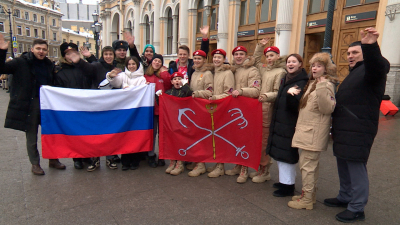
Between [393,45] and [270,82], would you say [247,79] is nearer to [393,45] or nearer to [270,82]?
[270,82]

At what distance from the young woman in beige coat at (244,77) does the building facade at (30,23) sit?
207 ft

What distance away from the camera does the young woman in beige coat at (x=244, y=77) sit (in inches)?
161

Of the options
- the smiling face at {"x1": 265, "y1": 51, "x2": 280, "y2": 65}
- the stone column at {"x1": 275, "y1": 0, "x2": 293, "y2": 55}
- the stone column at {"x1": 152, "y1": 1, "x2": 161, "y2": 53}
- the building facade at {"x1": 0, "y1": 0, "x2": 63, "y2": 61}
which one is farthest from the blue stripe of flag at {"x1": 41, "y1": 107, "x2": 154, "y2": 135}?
the building facade at {"x1": 0, "y1": 0, "x2": 63, "y2": 61}

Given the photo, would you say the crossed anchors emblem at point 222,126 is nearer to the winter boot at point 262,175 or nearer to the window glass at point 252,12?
the winter boot at point 262,175

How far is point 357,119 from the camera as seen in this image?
115 inches

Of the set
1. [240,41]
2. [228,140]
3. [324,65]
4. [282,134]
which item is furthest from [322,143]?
[240,41]

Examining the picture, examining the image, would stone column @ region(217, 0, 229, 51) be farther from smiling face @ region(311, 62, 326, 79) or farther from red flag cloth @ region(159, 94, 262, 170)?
smiling face @ region(311, 62, 326, 79)

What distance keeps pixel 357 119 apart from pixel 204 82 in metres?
2.27

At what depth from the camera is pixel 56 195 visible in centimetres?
365

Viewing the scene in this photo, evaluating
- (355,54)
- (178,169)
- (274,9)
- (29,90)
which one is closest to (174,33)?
(274,9)

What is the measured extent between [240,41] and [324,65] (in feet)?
45.6

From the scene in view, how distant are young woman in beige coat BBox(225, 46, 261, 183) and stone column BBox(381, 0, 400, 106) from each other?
7.63 m

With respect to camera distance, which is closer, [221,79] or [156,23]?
[221,79]

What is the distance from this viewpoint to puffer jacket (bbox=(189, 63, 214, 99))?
4.37m
